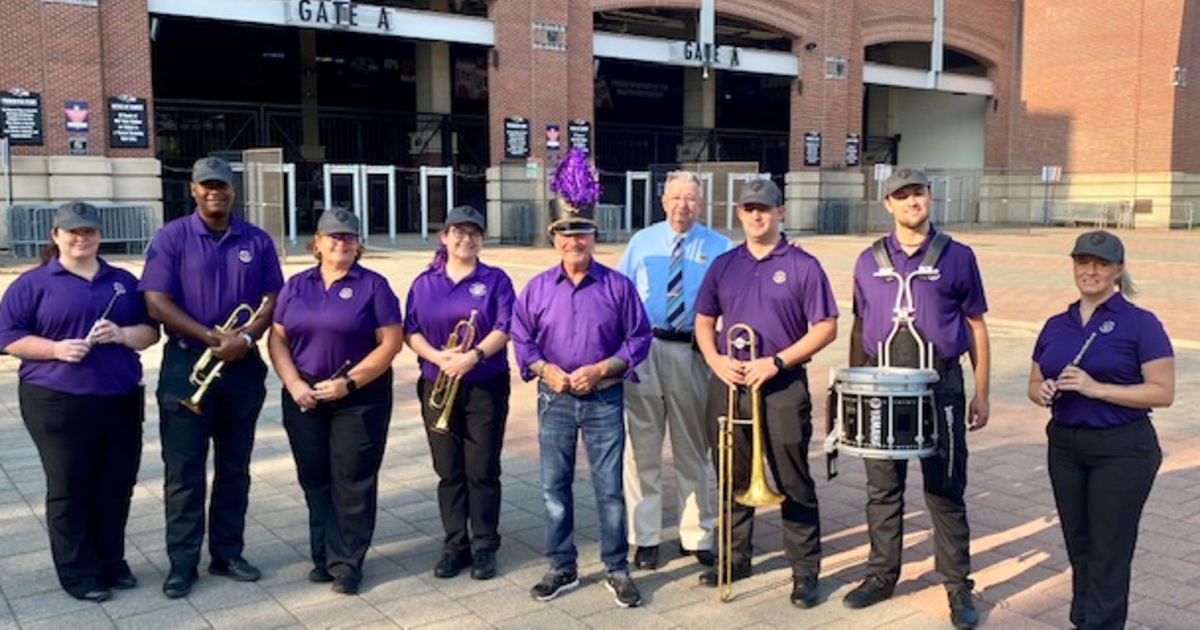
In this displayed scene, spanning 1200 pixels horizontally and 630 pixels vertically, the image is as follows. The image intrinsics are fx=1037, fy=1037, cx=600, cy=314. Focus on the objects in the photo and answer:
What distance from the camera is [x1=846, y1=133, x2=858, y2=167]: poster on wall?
3928 centimetres

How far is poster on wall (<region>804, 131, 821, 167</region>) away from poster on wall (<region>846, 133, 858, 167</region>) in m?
1.60

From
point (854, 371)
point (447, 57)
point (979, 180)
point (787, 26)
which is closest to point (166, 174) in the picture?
point (447, 57)

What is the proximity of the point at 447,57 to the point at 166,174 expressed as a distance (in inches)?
416

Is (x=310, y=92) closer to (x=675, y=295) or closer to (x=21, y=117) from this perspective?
(x=21, y=117)

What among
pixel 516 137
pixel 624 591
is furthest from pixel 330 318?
pixel 516 137

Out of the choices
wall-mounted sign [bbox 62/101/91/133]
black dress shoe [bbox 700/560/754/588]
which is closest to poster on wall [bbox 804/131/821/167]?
wall-mounted sign [bbox 62/101/91/133]

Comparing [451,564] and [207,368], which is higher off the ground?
[207,368]

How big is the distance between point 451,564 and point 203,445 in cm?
138

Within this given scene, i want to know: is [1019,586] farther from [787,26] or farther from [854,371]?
[787,26]

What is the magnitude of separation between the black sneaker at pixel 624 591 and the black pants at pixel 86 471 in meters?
2.44

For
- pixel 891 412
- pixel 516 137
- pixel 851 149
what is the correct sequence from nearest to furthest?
pixel 891 412, pixel 516 137, pixel 851 149

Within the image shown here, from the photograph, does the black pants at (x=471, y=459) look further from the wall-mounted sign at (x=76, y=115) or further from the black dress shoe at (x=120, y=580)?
the wall-mounted sign at (x=76, y=115)

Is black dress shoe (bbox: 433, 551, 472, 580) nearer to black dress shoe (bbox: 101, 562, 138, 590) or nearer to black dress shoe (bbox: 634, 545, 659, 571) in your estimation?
black dress shoe (bbox: 634, 545, 659, 571)

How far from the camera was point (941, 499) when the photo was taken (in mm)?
4805
